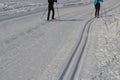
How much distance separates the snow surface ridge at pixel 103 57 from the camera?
5996 millimetres

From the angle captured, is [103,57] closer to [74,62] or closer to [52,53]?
[74,62]

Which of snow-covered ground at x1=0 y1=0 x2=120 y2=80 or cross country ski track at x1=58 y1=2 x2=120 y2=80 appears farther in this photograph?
snow-covered ground at x1=0 y1=0 x2=120 y2=80

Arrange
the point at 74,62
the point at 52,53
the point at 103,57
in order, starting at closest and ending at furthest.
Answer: the point at 74,62 → the point at 103,57 → the point at 52,53

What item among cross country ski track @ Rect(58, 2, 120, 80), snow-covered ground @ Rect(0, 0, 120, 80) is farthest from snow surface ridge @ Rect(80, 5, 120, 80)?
cross country ski track @ Rect(58, 2, 120, 80)

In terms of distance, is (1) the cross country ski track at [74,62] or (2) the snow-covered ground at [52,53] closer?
(1) the cross country ski track at [74,62]

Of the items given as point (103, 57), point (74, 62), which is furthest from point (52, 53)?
point (103, 57)

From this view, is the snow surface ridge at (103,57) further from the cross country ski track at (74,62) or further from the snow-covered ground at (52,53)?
the cross country ski track at (74,62)

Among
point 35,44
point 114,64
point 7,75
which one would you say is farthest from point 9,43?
point 114,64

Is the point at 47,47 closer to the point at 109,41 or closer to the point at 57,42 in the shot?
the point at 57,42

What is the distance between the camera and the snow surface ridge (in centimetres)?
600

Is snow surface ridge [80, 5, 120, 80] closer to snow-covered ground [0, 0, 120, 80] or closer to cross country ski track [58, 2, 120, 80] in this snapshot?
snow-covered ground [0, 0, 120, 80]

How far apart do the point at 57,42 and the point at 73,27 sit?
340 cm

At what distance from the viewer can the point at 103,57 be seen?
24.0ft

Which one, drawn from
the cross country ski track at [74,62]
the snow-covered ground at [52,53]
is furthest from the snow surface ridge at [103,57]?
the cross country ski track at [74,62]
